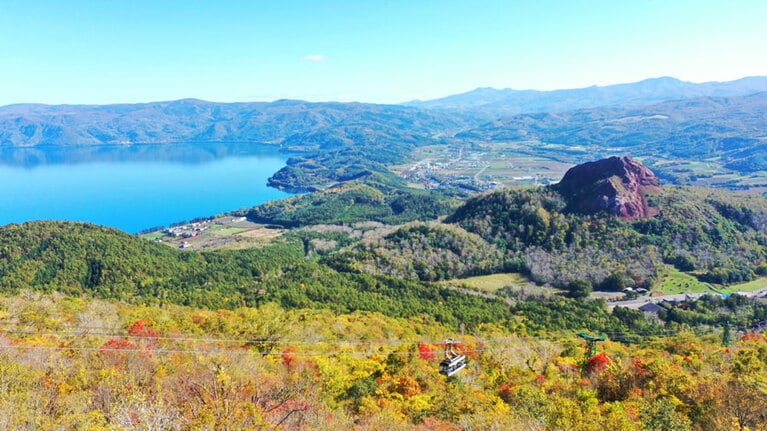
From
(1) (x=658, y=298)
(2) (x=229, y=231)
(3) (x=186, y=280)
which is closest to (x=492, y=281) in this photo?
(1) (x=658, y=298)

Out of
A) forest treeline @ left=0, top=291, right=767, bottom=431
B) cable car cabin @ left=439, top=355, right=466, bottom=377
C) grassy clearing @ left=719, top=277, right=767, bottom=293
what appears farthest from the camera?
grassy clearing @ left=719, top=277, right=767, bottom=293

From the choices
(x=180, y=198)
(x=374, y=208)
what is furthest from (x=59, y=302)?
(x=180, y=198)

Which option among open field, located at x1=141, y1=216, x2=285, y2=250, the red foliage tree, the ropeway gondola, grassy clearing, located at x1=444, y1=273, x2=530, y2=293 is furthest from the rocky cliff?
open field, located at x1=141, y1=216, x2=285, y2=250

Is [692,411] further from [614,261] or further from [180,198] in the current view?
[180,198]

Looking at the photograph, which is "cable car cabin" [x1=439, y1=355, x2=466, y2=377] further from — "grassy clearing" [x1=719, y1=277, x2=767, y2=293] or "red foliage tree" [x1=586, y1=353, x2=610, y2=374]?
"grassy clearing" [x1=719, y1=277, x2=767, y2=293]

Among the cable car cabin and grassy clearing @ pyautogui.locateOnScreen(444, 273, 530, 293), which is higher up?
the cable car cabin

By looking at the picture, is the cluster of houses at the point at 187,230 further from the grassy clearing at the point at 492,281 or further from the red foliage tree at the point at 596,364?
the red foliage tree at the point at 596,364

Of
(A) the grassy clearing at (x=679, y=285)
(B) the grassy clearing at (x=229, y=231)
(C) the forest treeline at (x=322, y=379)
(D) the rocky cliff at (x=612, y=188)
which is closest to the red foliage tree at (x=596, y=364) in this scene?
(C) the forest treeline at (x=322, y=379)

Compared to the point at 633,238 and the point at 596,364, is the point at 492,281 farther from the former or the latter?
the point at 596,364
